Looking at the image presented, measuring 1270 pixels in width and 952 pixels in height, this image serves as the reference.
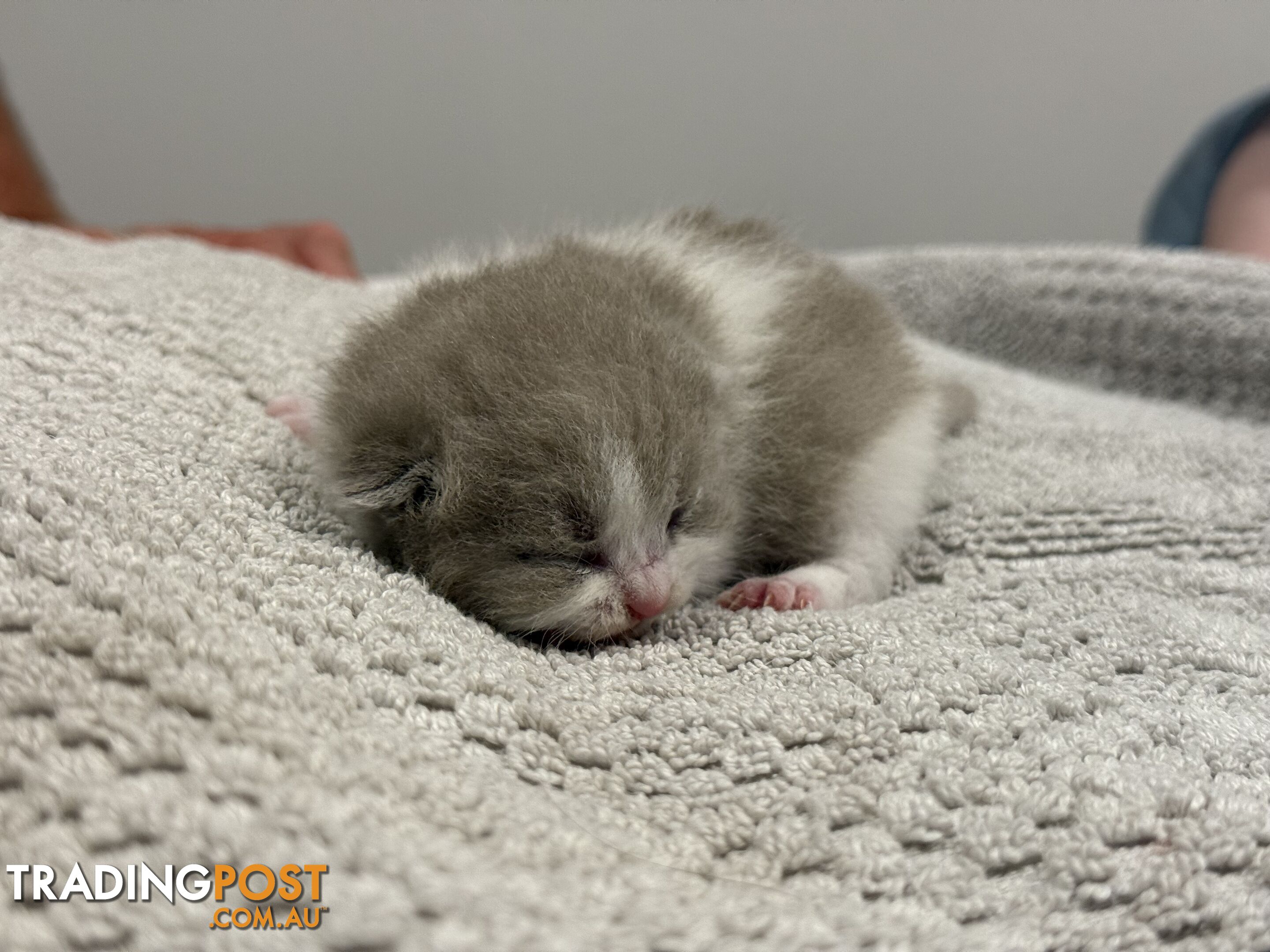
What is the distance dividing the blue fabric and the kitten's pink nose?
2.08 metres

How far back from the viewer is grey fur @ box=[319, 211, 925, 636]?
0.94m

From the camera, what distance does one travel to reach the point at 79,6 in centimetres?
245

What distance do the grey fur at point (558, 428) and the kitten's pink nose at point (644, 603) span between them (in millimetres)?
56

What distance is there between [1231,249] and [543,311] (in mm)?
1949

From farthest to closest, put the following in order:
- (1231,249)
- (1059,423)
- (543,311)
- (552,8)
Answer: (552,8) → (1231,249) → (1059,423) → (543,311)

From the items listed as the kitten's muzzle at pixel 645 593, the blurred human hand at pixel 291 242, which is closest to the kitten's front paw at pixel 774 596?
the kitten's muzzle at pixel 645 593

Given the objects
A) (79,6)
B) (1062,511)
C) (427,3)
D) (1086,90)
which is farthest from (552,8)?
(1062,511)

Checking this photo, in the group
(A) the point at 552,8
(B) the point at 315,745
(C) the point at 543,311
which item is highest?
(A) the point at 552,8

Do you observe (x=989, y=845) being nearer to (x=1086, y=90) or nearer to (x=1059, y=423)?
(x=1059, y=423)

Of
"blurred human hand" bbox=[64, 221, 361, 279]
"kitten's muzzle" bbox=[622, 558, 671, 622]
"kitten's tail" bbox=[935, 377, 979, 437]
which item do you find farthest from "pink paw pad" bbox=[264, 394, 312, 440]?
"blurred human hand" bbox=[64, 221, 361, 279]

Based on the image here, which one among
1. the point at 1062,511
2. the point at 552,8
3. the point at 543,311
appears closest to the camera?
the point at 543,311

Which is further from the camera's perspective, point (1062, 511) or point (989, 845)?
point (1062, 511)

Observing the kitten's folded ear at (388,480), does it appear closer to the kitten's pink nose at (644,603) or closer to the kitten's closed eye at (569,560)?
the kitten's closed eye at (569,560)

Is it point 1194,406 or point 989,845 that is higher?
point 989,845
